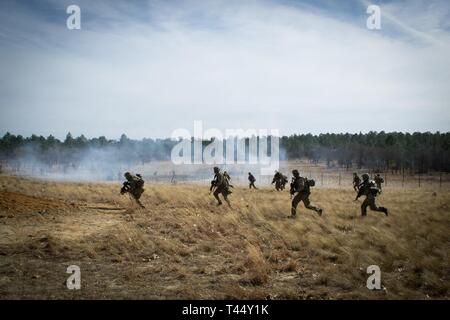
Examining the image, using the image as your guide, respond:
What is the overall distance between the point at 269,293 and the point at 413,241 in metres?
5.53

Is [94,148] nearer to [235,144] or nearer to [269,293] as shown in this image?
[235,144]

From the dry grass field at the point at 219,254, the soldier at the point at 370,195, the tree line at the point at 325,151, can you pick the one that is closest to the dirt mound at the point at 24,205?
the dry grass field at the point at 219,254

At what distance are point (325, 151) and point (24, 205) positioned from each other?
10053 cm

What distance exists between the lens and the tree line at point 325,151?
3140 inches

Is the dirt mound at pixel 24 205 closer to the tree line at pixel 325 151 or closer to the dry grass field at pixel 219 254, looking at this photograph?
the dry grass field at pixel 219 254

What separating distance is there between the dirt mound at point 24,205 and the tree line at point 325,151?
241 feet

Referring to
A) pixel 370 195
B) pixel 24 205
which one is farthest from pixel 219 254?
pixel 24 205

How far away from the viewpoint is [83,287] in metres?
6.38

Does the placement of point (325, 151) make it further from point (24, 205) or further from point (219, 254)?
point (219, 254)

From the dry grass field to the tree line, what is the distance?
70.1m

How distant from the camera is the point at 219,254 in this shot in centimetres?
874

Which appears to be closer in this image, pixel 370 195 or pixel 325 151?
pixel 370 195
